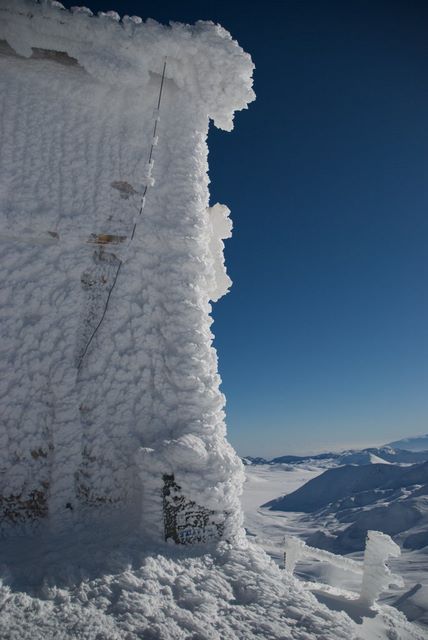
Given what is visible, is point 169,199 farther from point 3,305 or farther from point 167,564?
point 167,564

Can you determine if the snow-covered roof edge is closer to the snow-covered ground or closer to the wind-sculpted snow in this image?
the snow-covered ground

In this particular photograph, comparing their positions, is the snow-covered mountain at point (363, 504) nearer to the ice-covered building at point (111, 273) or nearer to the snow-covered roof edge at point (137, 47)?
the ice-covered building at point (111, 273)

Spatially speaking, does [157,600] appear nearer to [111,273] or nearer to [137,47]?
[111,273]

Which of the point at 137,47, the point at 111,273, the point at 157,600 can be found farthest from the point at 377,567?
the point at 137,47

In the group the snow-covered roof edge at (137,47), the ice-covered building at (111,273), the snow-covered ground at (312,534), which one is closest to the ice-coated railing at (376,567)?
the snow-covered ground at (312,534)

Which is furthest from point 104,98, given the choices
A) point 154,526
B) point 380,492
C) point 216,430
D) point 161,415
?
point 380,492

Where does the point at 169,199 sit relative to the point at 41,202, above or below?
above

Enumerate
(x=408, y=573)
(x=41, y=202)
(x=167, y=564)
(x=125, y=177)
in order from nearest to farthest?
(x=167, y=564)
(x=41, y=202)
(x=125, y=177)
(x=408, y=573)
